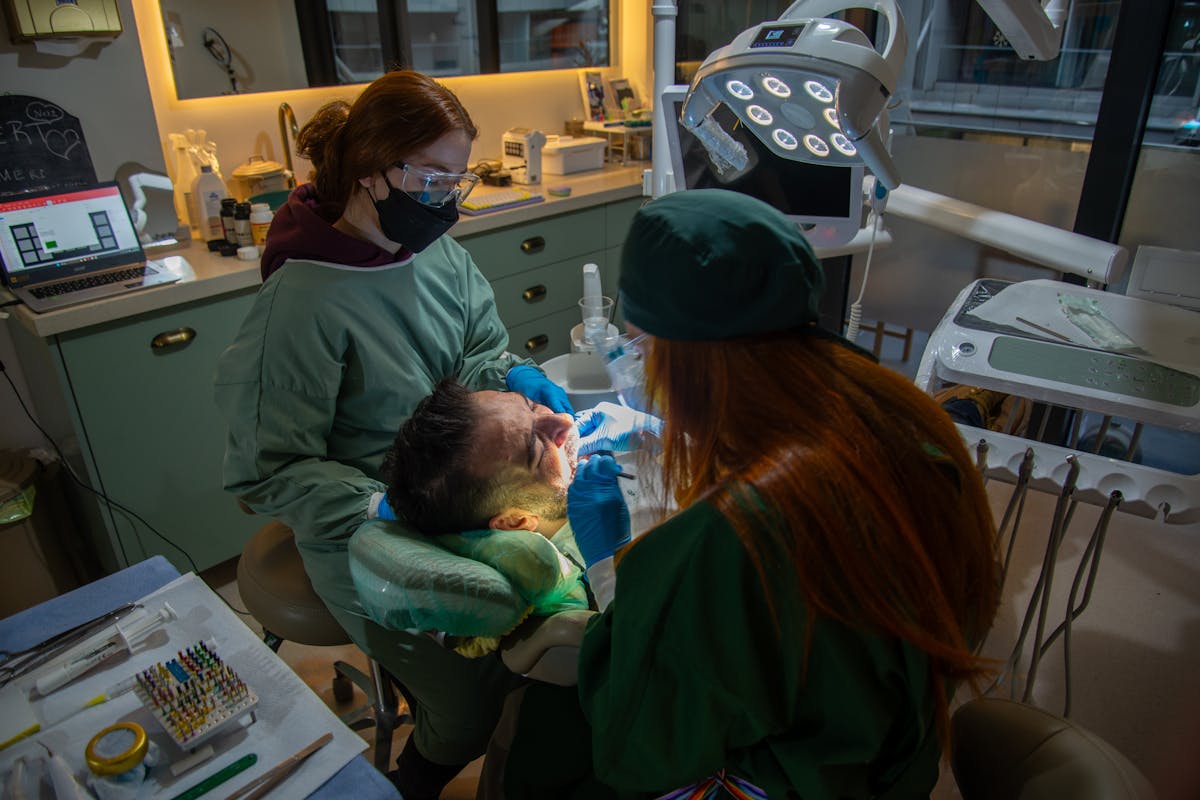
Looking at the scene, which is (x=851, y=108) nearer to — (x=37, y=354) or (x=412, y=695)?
(x=412, y=695)

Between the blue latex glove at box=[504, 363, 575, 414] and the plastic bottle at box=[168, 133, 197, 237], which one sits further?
the plastic bottle at box=[168, 133, 197, 237]

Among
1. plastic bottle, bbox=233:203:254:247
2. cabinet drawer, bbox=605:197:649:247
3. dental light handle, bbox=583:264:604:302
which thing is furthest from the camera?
cabinet drawer, bbox=605:197:649:247

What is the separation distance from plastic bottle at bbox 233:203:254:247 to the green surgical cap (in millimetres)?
1832

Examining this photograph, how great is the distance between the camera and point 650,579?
800 mm

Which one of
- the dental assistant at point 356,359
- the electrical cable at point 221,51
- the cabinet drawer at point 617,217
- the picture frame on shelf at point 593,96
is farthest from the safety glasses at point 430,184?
the picture frame on shelf at point 593,96

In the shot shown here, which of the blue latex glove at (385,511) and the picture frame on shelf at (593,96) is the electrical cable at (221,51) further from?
the blue latex glove at (385,511)

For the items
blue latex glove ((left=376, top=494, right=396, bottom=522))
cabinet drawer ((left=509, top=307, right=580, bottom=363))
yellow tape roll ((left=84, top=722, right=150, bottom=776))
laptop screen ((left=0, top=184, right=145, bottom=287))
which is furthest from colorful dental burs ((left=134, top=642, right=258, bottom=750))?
cabinet drawer ((left=509, top=307, right=580, bottom=363))

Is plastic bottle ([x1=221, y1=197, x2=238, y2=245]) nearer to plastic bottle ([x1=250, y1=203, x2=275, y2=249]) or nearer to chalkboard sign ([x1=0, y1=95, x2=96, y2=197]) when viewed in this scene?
plastic bottle ([x1=250, y1=203, x2=275, y2=249])

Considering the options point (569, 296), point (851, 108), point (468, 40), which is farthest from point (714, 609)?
point (468, 40)

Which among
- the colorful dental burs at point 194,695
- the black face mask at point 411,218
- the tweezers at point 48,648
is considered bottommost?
the tweezers at point 48,648

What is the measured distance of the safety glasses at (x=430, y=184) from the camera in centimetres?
140

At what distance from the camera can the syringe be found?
99cm

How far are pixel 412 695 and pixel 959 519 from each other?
3.42ft

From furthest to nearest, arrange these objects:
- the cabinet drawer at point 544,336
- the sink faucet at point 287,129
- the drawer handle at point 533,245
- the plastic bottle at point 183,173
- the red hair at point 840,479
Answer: the cabinet drawer at point 544,336 → the drawer handle at point 533,245 → the sink faucet at point 287,129 → the plastic bottle at point 183,173 → the red hair at point 840,479
